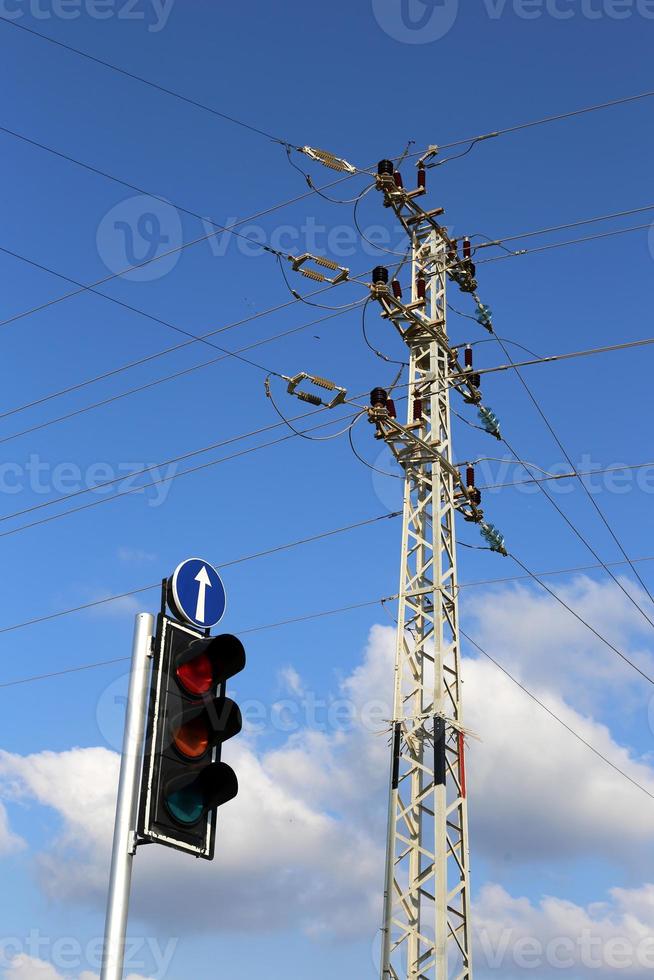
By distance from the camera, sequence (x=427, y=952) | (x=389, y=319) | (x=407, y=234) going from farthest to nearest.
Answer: (x=407, y=234)
(x=389, y=319)
(x=427, y=952)

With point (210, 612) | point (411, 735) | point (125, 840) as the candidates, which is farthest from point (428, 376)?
point (125, 840)

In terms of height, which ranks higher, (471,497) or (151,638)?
(471,497)

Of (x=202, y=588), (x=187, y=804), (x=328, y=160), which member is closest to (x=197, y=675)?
(x=187, y=804)

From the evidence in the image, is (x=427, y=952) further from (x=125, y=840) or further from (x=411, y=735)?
(x=125, y=840)

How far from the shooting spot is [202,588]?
24.7 feet

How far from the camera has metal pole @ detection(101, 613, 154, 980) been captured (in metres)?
6.05

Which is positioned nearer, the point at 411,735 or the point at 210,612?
Answer: the point at 210,612

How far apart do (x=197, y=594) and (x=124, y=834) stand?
1.75 m

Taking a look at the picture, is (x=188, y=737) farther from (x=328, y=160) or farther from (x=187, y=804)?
(x=328, y=160)

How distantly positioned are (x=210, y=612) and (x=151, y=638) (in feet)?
1.95

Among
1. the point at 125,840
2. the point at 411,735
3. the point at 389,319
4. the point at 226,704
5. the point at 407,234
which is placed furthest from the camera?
the point at 407,234

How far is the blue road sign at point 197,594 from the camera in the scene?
727 centimetres

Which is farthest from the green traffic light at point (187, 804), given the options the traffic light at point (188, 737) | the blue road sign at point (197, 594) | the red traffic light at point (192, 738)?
the blue road sign at point (197, 594)

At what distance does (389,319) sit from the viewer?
1928 cm
